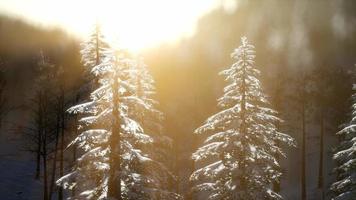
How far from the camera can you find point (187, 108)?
173 feet

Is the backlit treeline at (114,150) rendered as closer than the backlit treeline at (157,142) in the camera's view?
Yes

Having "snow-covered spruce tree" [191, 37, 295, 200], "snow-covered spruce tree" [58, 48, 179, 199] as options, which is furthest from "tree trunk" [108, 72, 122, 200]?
"snow-covered spruce tree" [191, 37, 295, 200]

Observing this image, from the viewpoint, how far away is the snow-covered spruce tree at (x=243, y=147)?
2020 cm

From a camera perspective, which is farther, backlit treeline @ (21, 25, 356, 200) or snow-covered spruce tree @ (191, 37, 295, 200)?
snow-covered spruce tree @ (191, 37, 295, 200)

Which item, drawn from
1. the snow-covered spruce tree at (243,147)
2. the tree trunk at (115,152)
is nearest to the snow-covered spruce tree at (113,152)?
the tree trunk at (115,152)

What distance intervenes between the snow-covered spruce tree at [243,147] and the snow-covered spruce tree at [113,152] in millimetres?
3713

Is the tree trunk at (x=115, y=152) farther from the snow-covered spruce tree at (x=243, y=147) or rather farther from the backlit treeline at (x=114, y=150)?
the snow-covered spruce tree at (x=243, y=147)

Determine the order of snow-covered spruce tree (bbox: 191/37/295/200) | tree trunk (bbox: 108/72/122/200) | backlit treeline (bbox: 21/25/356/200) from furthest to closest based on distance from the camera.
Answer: snow-covered spruce tree (bbox: 191/37/295/200), backlit treeline (bbox: 21/25/356/200), tree trunk (bbox: 108/72/122/200)

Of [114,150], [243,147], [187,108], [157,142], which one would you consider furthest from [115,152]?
[187,108]

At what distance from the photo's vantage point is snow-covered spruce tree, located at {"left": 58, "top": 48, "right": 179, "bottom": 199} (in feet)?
55.8

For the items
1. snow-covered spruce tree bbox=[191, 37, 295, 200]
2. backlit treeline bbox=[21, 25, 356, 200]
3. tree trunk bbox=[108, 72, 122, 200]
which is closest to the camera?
tree trunk bbox=[108, 72, 122, 200]

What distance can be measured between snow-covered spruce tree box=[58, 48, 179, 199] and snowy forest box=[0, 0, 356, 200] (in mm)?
44

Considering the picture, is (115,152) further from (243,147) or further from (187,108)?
(187,108)

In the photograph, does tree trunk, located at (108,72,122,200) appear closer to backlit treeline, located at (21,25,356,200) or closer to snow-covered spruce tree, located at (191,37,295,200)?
backlit treeline, located at (21,25,356,200)
